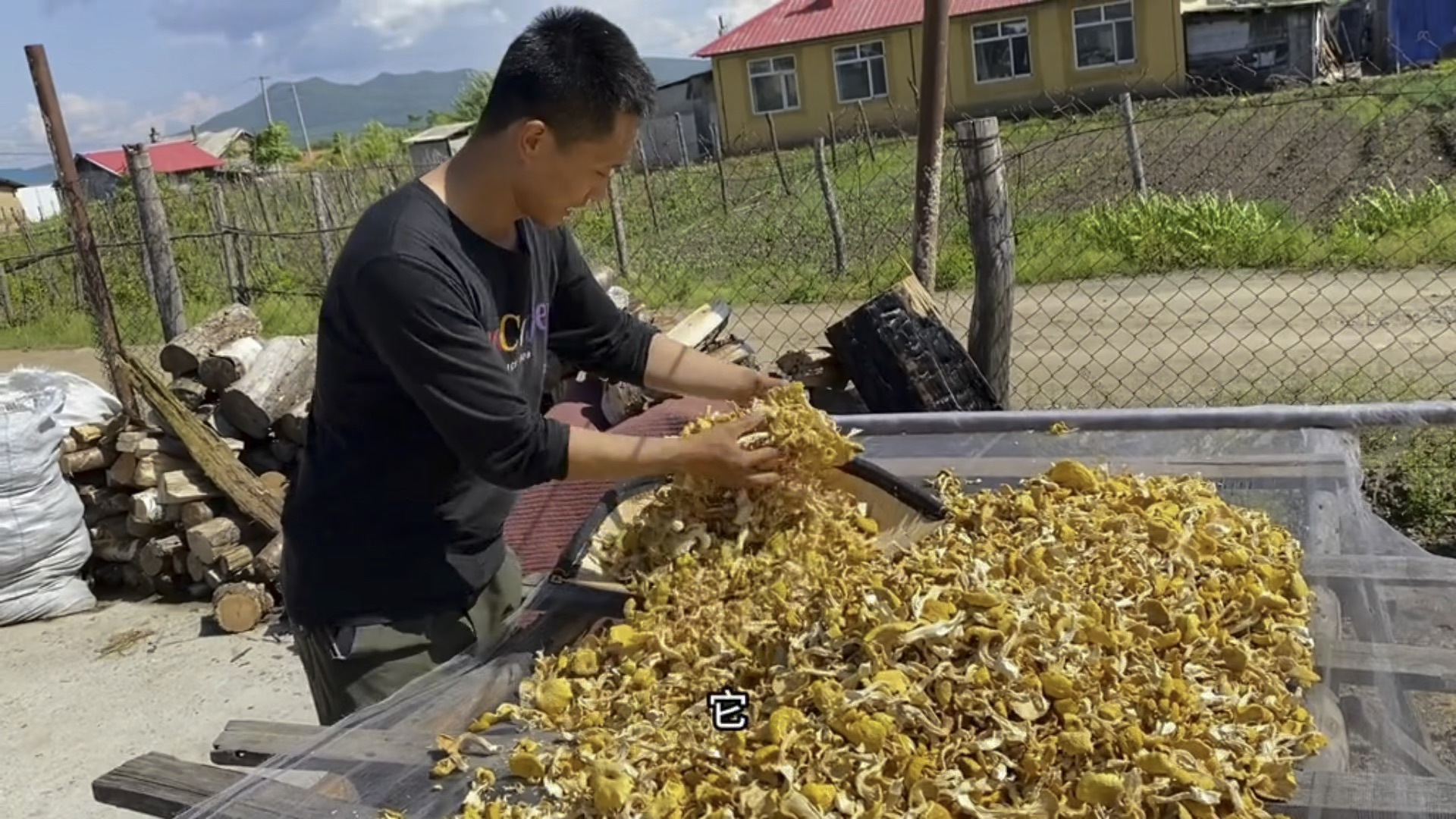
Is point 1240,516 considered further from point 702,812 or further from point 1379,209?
point 1379,209

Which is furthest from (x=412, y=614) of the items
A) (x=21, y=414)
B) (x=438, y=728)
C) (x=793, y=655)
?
(x=21, y=414)

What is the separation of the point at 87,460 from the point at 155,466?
513mm

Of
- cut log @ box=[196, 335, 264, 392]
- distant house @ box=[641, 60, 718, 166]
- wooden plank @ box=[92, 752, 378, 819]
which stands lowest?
wooden plank @ box=[92, 752, 378, 819]

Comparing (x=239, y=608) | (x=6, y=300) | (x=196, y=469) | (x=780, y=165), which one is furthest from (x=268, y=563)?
(x=6, y=300)

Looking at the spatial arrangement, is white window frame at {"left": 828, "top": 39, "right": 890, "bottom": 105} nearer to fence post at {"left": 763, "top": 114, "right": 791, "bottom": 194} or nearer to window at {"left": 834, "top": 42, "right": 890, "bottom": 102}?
window at {"left": 834, "top": 42, "right": 890, "bottom": 102}

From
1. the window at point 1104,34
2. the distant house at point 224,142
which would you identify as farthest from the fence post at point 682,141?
the distant house at point 224,142

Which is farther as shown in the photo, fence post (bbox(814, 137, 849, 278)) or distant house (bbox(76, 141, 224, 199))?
distant house (bbox(76, 141, 224, 199))

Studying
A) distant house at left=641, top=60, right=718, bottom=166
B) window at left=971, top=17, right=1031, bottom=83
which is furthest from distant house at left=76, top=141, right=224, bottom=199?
window at left=971, top=17, right=1031, bottom=83

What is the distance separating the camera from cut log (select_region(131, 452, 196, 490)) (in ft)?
17.5

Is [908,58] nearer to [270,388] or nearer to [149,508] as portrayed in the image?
[270,388]

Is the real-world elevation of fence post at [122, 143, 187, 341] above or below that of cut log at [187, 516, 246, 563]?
above

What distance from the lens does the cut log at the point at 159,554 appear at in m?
5.31

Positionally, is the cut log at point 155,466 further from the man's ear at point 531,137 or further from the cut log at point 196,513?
the man's ear at point 531,137

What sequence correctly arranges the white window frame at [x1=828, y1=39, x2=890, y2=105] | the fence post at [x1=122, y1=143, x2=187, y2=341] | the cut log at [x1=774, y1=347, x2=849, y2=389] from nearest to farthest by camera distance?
the cut log at [x1=774, y1=347, x2=849, y2=389] → the fence post at [x1=122, y1=143, x2=187, y2=341] → the white window frame at [x1=828, y1=39, x2=890, y2=105]
